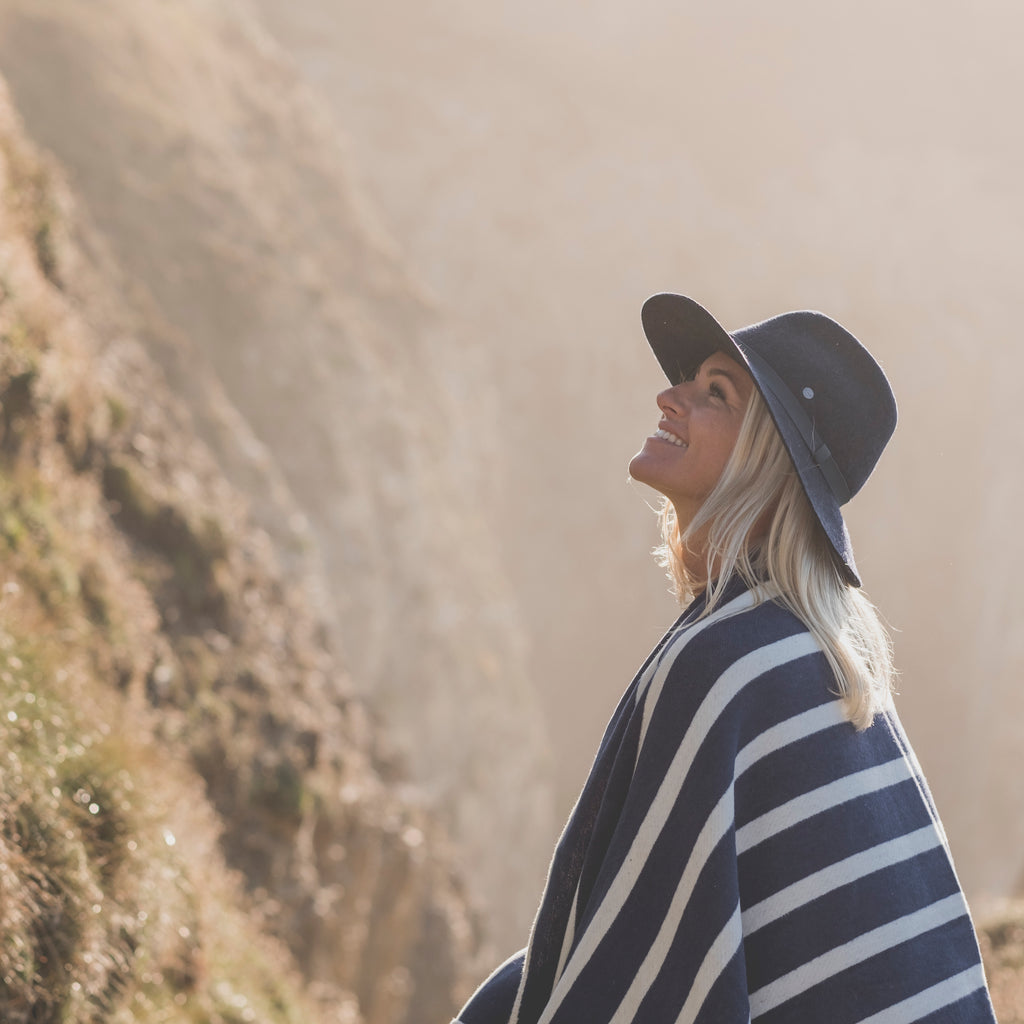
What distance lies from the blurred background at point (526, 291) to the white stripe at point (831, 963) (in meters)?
13.1

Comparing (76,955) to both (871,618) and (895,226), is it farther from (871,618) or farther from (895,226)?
(895,226)

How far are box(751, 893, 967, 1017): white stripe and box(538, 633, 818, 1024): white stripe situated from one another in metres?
0.33

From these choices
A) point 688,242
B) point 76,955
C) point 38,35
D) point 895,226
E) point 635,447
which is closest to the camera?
point 76,955

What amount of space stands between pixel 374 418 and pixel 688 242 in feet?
118

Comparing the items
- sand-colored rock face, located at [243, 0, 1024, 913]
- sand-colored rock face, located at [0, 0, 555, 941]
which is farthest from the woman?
sand-colored rock face, located at [243, 0, 1024, 913]

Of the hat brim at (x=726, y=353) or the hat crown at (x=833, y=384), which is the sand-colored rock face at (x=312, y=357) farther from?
the hat crown at (x=833, y=384)

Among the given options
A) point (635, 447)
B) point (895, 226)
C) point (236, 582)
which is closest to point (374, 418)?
point (236, 582)

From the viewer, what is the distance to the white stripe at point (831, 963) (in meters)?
2.09

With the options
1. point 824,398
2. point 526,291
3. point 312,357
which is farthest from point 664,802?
point 526,291

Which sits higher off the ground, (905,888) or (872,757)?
(872,757)

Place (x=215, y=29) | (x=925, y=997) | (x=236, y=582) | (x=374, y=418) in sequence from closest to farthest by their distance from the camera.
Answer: (x=925, y=997) → (x=236, y=582) → (x=374, y=418) → (x=215, y=29)

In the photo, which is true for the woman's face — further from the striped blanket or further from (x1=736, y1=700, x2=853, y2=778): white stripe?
(x1=736, y1=700, x2=853, y2=778): white stripe

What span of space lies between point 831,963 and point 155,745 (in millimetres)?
5852

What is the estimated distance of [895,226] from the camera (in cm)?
6781
